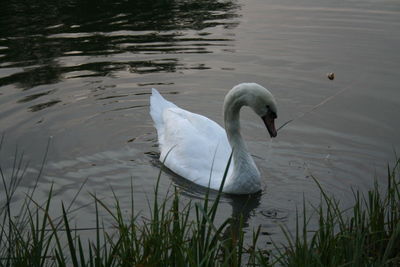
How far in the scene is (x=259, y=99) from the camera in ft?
21.7

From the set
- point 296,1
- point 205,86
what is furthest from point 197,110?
point 296,1

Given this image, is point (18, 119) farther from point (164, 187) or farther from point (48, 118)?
point (164, 187)

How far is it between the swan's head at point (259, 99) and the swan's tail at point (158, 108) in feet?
5.99

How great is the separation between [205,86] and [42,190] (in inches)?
144

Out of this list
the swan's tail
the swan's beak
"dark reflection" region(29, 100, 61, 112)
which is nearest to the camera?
the swan's beak

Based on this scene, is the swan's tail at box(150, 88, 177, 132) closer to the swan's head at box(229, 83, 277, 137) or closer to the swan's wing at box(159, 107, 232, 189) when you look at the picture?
the swan's wing at box(159, 107, 232, 189)

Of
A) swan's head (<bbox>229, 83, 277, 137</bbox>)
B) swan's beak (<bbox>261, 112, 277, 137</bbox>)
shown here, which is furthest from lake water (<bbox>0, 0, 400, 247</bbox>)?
swan's head (<bbox>229, 83, 277, 137</bbox>)

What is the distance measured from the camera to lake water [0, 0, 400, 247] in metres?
7.17

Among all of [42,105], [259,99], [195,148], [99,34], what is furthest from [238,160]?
[99,34]

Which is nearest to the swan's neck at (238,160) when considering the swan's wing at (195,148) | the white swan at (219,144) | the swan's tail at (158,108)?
the white swan at (219,144)

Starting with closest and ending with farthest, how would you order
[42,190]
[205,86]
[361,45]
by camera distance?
1. [42,190]
2. [205,86]
3. [361,45]

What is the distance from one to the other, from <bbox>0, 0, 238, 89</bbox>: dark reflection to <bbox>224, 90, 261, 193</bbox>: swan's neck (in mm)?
3644

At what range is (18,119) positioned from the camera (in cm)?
864

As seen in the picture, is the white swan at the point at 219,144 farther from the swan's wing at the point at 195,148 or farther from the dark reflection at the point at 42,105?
the dark reflection at the point at 42,105
